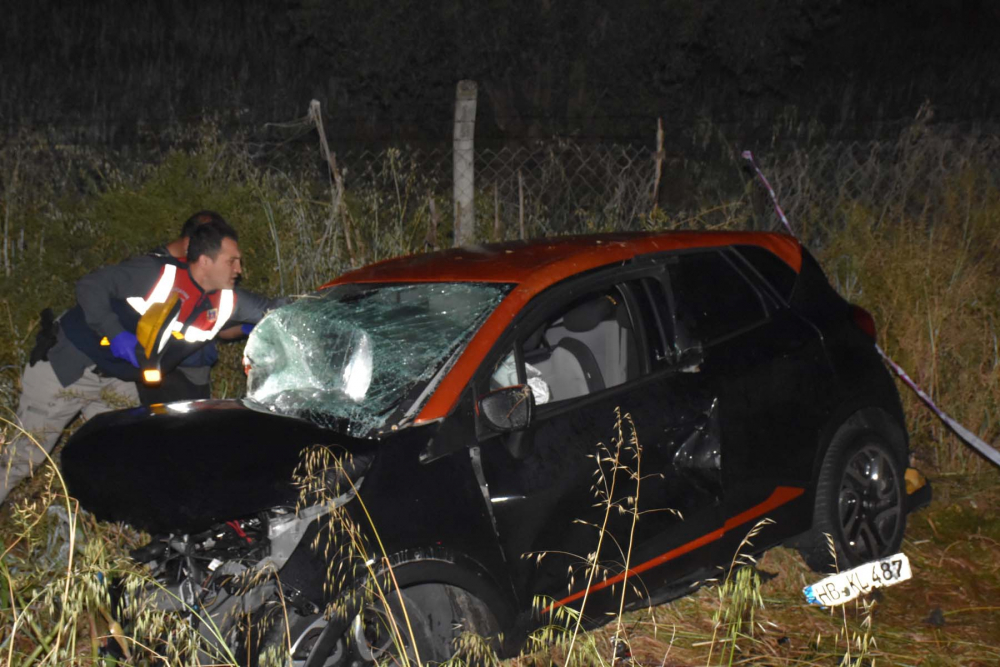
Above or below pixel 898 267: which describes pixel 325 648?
below

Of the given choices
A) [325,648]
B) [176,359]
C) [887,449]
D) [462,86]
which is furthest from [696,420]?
[462,86]

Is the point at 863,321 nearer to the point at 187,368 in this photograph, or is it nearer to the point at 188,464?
the point at 188,464

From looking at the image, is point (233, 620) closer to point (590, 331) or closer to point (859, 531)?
point (590, 331)

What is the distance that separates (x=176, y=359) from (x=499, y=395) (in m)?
2.21

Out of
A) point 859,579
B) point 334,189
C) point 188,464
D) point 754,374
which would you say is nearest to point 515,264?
point 754,374

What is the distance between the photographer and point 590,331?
448cm

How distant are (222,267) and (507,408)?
7.30 ft

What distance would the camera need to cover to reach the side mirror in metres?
3.44

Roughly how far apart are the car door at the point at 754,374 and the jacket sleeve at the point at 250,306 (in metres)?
2.12

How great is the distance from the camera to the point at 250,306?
209 inches

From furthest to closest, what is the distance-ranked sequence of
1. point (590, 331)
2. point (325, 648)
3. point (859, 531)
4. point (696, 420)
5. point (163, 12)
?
point (163, 12)
point (859, 531)
point (590, 331)
point (696, 420)
point (325, 648)

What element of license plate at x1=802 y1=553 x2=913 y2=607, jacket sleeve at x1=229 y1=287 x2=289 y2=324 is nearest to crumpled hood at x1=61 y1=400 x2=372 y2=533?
jacket sleeve at x1=229 y1=287 x2=289 y2=324

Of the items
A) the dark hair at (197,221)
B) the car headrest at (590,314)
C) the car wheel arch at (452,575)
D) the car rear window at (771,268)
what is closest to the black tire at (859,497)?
the car rear window at (771,268)

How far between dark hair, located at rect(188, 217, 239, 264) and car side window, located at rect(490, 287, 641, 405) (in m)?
1.65
